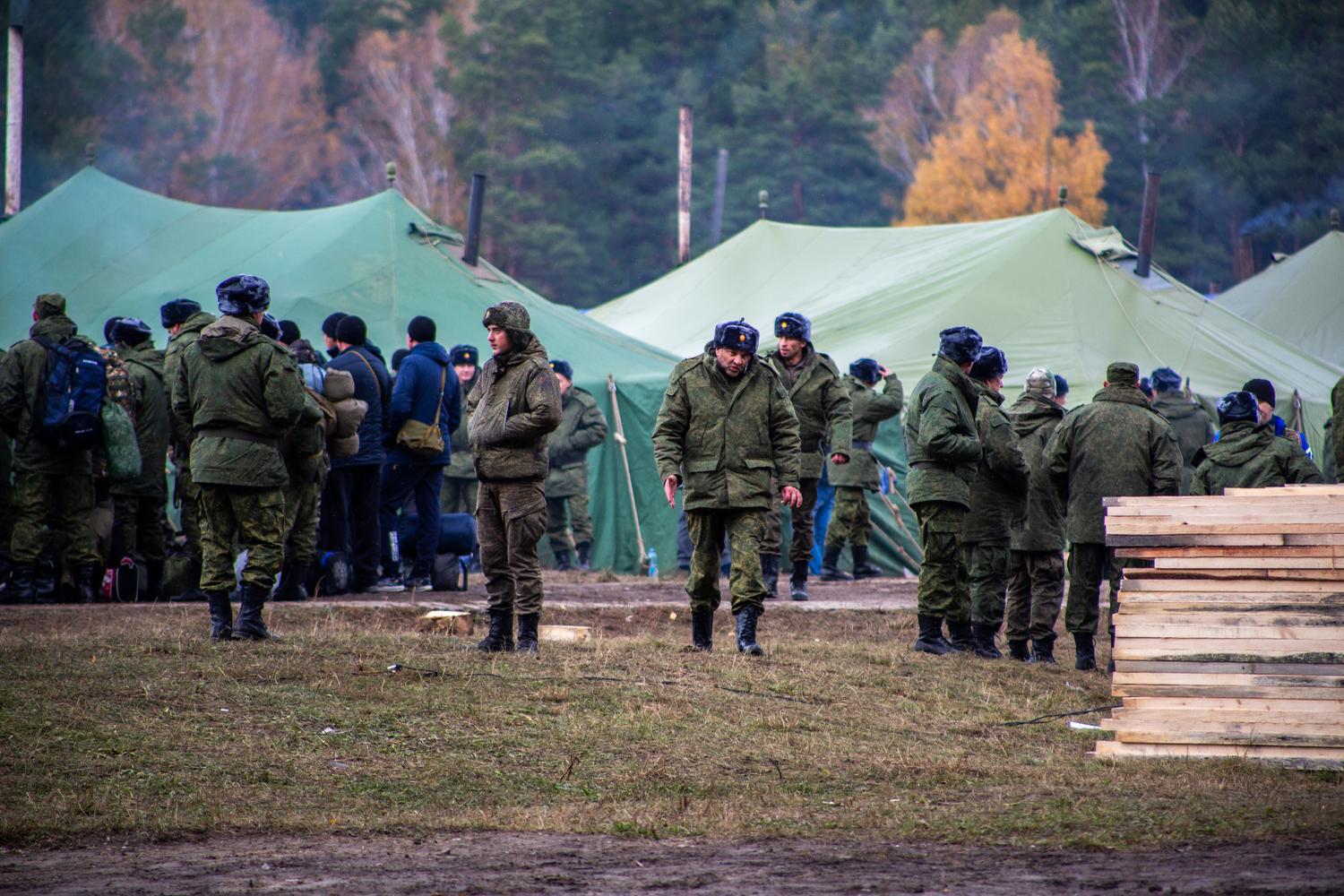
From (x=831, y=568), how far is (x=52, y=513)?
6.95 m

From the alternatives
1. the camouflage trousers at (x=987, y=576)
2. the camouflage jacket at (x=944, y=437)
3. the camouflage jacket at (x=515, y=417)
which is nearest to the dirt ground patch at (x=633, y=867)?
the camouflage jacket at (x=515, y=417)

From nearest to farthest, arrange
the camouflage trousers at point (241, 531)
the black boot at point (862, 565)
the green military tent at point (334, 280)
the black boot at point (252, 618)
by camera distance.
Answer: the camouflage trousers at point (241, 531) → the black boot at point (252, 618) → the black boot at point (862, 565) → the green military tent at point (334, 280)

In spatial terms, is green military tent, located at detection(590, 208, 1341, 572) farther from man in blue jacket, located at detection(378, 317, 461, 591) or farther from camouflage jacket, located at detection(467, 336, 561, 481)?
camouflage jacket, located at detection(467, 336, 561, 481)

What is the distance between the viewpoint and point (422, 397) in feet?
38.7

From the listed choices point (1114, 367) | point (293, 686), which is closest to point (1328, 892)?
point (293, 686)

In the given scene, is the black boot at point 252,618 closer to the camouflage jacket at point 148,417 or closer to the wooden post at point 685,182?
the camouflage jacket at point 148,417

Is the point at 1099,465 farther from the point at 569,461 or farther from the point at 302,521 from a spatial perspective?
the point at 569,461

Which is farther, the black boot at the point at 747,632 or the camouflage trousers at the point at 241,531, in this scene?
the black boot at the point at 747,632

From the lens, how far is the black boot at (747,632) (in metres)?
9.01

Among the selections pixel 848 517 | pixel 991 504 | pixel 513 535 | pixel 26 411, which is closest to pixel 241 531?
pixel 513 535

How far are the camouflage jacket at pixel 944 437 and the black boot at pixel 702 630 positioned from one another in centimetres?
138

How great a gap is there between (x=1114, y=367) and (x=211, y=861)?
6.23 metres

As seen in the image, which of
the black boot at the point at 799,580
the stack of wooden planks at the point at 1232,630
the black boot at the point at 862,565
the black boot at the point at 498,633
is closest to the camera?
the stack of wooden planks at the point at 1232,630

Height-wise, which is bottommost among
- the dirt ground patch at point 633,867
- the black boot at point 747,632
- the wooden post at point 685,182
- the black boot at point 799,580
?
the dirt ground patch at point 633,867
